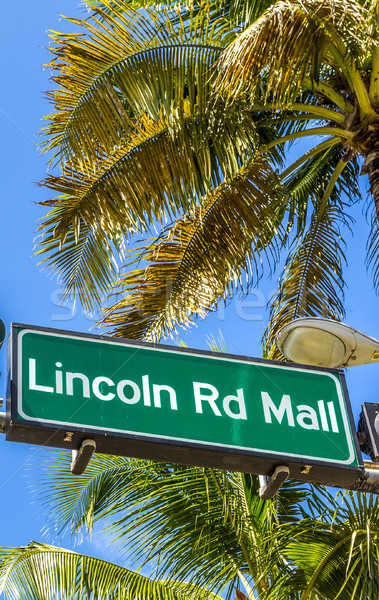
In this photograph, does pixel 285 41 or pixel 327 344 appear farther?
pixel 285 41

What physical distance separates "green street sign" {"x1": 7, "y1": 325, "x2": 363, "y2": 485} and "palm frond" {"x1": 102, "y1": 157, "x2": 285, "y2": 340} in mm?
4486

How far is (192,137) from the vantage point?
8055 millimetres

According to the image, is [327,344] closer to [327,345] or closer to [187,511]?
[327,345]

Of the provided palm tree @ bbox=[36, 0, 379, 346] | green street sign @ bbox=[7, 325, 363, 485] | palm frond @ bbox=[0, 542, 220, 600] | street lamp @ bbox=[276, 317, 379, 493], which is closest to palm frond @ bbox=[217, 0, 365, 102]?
palm tree @ bbox=[36, 0, 379, 346]

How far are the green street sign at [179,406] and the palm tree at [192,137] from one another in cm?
330

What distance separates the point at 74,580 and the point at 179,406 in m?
5.28

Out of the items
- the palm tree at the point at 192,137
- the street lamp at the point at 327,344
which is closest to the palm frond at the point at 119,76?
the palm tree at the point at 192,137

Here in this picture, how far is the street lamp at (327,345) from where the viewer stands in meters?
4.90

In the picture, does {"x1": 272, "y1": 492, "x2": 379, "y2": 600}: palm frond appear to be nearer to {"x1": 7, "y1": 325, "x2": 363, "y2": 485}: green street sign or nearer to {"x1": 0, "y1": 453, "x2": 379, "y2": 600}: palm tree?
{"x1": 0, "y1": 453, "x2": 379, "y2": 600}: palm tree

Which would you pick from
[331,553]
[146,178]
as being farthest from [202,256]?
[331,553]

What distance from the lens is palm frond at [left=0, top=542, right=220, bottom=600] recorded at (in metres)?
8.74

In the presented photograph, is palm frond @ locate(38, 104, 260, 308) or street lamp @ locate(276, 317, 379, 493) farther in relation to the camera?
palm frond @ locate(38, 104, 260, 308)

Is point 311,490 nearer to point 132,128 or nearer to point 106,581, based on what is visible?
point 106,581

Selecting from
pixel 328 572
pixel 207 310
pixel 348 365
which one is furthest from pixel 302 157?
pixel 348 365
